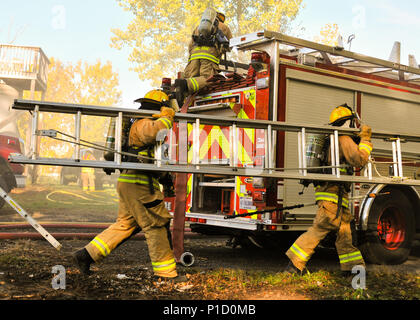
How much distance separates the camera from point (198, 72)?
6480 mm

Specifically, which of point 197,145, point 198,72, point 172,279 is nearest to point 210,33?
point 198,72

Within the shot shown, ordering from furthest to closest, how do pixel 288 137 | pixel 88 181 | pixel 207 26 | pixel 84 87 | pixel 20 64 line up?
pixel 84 87
pixel 88 181
pixel 20 64
pixel 207 26
pixel 288 137

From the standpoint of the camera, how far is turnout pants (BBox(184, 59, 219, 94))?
604 cm

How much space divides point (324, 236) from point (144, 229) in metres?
1.77

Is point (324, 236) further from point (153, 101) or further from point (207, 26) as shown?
point (207, 26)

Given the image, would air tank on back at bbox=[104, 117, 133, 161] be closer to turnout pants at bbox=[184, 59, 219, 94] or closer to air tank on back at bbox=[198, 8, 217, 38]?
turnout pants at bbox=[184, 59, 219, 94]

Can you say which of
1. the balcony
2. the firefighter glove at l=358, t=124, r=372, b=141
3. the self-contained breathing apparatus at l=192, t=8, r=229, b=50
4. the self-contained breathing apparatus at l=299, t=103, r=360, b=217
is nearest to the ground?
the self-contained breathing apparatus at l=299, t=103, r=360, b=217

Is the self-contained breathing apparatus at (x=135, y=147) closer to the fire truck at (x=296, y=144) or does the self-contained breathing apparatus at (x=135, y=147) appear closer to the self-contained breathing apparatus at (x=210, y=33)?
the fire truck at (x=296, y=144)

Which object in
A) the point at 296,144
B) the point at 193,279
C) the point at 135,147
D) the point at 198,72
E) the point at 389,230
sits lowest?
the point at 193,279

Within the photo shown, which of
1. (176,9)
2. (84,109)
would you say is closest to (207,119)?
(84,109)

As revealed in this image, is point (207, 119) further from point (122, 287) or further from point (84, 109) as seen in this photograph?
point (122, 287)

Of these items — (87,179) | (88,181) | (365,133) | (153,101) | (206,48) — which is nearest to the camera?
(153,101)

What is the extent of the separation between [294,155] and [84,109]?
8.70 ft

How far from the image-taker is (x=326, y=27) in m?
21.6
